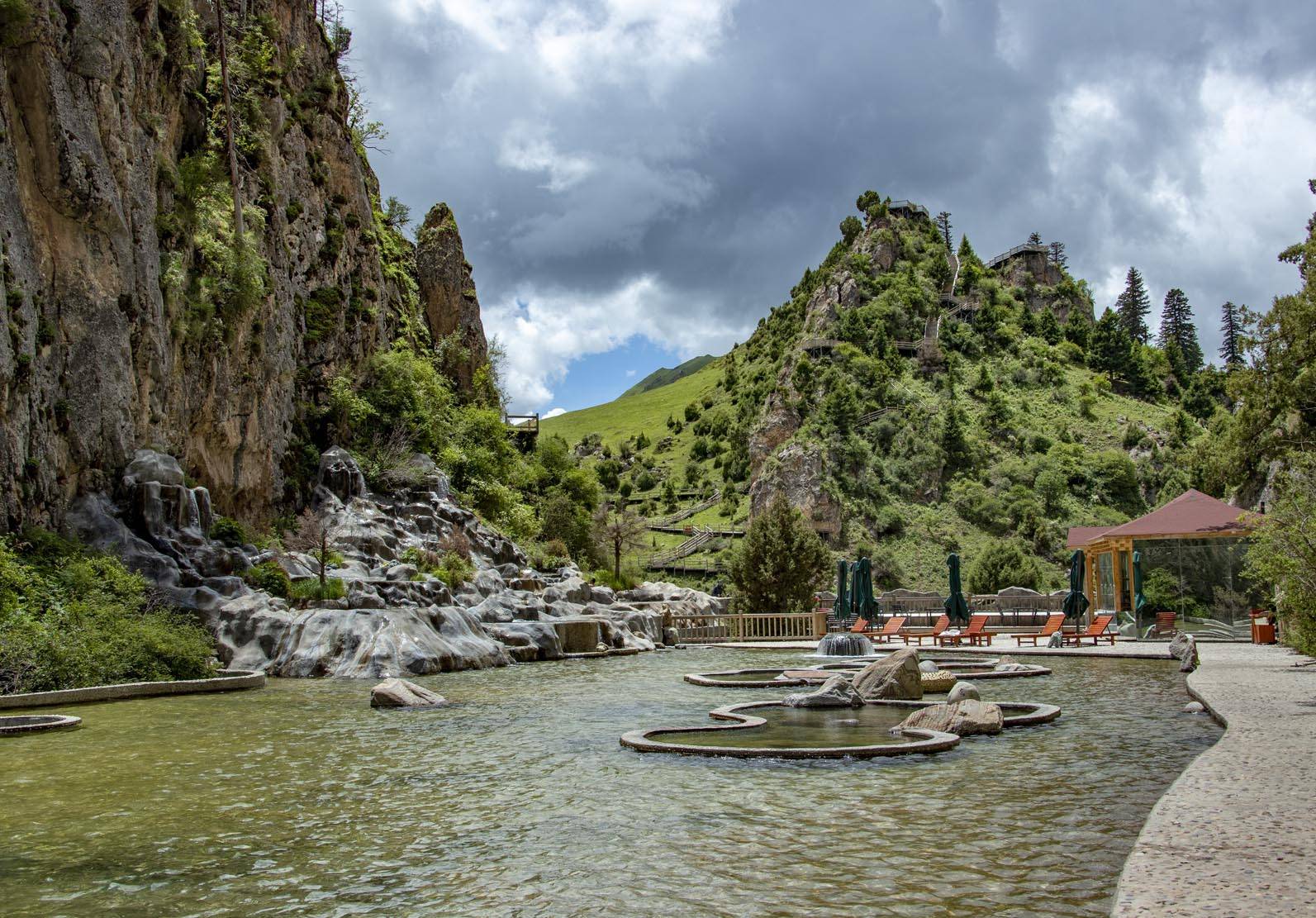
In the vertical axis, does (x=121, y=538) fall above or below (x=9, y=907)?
above

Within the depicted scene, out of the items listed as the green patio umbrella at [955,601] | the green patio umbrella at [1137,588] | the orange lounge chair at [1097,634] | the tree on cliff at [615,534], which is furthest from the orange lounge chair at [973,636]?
the tree on cliff at [615,534]

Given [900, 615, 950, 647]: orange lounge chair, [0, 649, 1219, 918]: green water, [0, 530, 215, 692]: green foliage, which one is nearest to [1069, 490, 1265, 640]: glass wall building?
[900, 615, 950, 647]: orange lounge chair

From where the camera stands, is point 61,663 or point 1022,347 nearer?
point 61,663

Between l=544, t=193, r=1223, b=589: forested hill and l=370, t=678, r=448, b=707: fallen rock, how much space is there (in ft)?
158

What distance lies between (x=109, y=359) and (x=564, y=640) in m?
13.8

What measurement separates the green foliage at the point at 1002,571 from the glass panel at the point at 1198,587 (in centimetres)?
2501

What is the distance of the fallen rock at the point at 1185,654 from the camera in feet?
60.7

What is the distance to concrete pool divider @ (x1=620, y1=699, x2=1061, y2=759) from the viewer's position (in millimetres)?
9633

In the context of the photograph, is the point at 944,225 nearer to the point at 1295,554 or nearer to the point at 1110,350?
the point at 1110,350

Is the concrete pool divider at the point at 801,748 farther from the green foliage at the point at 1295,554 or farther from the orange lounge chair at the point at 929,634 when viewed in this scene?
the orange lounge chair at the point at 929,634

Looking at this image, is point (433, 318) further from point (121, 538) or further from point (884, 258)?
point (884, 258)

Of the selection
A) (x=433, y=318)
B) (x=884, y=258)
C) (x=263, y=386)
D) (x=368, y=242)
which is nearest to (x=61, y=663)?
(x=263, y=386)

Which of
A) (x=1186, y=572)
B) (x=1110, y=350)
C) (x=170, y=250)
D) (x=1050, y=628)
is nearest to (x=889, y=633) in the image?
(x=1050, y=628)

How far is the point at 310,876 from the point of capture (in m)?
5.71
